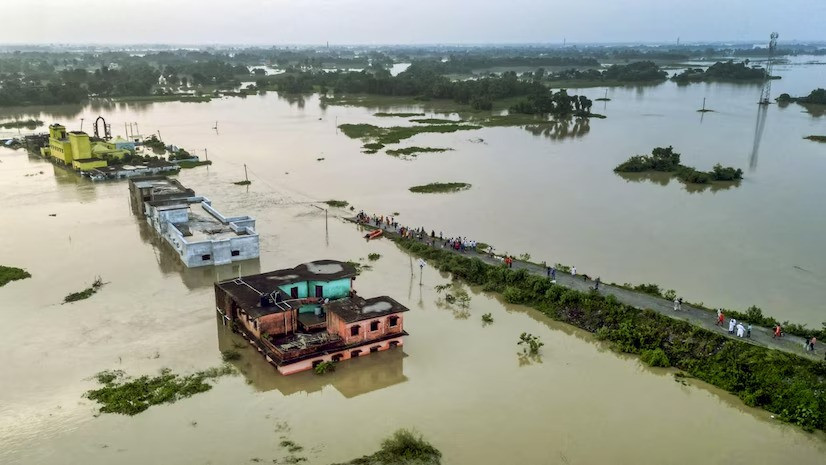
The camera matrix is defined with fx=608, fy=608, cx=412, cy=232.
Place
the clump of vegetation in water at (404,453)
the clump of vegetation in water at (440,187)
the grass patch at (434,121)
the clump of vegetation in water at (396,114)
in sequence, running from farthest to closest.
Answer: the clump of vegetation in water at (396,114) < the grass patch at (434,121) < the clump of vegetation in water at (440,187) < the clump of vegetation in water at (404,453)

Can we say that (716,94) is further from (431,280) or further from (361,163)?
(431,280)

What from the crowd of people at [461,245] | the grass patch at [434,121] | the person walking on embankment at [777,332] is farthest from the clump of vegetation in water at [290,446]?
the grass patch at [434,121]

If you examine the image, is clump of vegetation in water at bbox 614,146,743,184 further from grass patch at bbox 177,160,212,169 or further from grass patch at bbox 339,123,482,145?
grass patch at bbox 177,160,212,169

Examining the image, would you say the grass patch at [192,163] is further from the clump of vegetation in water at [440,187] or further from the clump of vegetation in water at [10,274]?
→ the clump of vegetation in water at [10,274]

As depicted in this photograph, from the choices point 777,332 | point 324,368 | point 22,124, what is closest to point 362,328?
point 324,368

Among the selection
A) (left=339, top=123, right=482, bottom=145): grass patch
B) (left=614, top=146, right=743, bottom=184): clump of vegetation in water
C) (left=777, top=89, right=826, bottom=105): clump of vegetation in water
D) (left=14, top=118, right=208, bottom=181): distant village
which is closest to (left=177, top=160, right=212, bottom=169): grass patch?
(left=14, top=118, right=208, bottom=181): distant village

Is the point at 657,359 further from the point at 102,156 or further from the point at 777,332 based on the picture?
the point at 102,156
